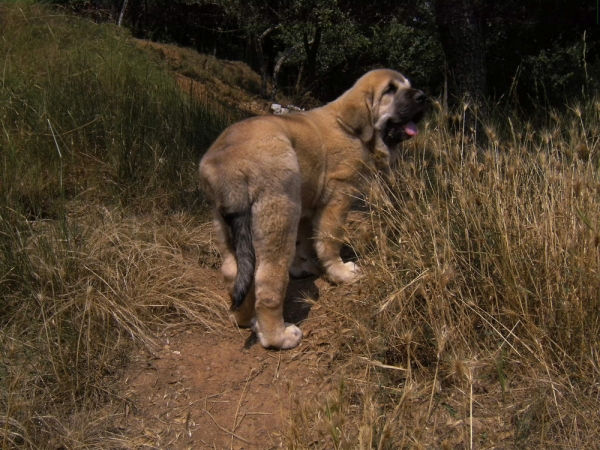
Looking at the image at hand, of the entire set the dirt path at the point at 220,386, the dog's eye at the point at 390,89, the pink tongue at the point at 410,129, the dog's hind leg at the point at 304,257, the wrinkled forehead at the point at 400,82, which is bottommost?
the dirt path at the point at 220,386

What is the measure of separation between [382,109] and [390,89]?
188 millimetres

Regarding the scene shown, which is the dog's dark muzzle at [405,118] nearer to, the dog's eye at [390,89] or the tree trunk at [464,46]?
the dog's eye at [390,89]

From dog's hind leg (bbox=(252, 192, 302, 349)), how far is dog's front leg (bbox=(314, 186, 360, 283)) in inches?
26.2

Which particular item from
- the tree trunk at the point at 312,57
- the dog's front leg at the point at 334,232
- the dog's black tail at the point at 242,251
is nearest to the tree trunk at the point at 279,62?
the tree trunk at the point at 312,57

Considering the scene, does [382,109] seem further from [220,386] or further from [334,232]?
[220,386]

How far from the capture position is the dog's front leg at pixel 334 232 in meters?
4.70

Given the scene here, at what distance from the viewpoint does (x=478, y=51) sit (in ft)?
19.7

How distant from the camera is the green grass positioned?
356 cm

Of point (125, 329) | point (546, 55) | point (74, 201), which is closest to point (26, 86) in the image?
point (74, 201)

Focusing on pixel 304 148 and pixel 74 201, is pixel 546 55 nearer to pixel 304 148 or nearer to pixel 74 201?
pixel 304 148

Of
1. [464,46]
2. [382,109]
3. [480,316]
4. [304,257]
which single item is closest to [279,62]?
[464,46]

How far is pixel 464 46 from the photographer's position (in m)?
5.99

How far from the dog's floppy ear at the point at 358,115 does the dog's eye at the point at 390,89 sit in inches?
4.9

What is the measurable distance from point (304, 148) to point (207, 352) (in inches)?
64.8
